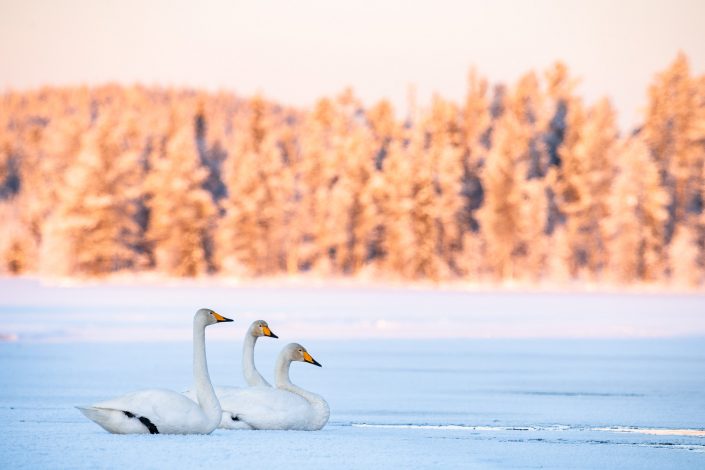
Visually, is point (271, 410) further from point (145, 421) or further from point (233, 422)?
point (145, 421)

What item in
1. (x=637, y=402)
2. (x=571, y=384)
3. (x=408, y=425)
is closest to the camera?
(x=408, y=425)

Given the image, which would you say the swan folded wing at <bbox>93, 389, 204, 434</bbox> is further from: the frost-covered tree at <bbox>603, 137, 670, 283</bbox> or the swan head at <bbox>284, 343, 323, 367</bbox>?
the frost-covered tree at <bbox>603, 137, 670, 283</bbox>

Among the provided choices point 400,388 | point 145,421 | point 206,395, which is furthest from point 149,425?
point 400,388

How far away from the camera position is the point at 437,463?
10969mm

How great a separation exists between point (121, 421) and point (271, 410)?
1627mm

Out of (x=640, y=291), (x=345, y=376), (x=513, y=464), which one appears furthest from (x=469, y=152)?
(x=513, y=464)

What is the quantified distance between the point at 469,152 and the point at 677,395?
323ft

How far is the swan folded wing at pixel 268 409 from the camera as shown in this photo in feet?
42.4

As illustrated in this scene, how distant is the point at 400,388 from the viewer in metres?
19.2

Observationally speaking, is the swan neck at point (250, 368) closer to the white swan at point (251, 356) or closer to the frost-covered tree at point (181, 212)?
the white swan at point (251, 356)

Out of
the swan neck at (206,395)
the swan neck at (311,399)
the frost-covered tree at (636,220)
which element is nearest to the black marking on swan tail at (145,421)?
the swan neck at (206,395)

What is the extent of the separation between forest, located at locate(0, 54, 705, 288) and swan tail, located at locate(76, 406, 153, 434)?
75.1 metres

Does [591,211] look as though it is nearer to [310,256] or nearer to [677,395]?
[310,256]

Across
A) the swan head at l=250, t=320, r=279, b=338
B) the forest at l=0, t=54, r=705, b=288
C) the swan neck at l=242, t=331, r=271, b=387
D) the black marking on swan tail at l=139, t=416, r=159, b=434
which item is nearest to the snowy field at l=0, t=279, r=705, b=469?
the black marking on swan tail at l=139, t=416, r=159, b=434
